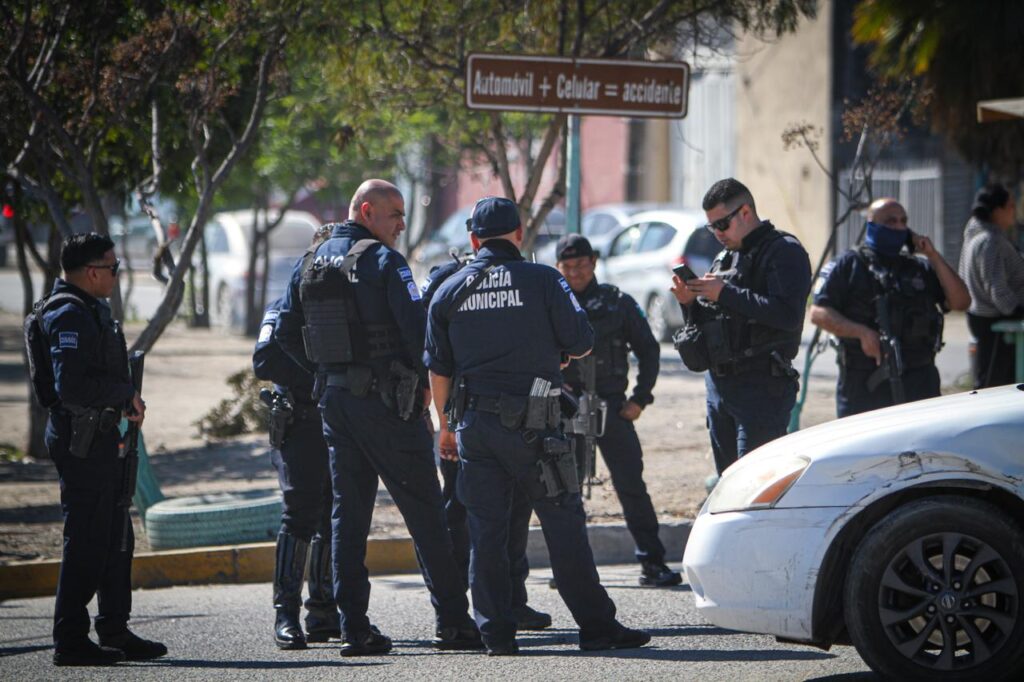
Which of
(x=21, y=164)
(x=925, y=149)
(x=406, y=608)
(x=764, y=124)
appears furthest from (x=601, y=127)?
(x=406, y=608)

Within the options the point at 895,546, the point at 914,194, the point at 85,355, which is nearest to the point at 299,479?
the point at 85,355

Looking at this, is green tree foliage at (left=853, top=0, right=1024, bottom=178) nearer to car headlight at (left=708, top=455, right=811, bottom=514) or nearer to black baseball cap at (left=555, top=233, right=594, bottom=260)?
black baseball cap at (left=555, top=233, right=594, bottom=260)

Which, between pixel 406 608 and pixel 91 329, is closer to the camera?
pixel 91 329

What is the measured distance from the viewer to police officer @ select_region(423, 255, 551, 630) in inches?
255

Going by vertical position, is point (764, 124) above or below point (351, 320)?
above

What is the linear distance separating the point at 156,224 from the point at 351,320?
3418mm

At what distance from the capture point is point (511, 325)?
5723 millimetres

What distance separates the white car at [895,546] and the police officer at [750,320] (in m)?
1.36

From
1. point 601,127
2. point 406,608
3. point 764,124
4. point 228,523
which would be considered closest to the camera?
point 406,608

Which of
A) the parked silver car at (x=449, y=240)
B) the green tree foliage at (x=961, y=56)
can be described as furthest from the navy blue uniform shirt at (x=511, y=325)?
the parked silver car at (x=449, y=240)

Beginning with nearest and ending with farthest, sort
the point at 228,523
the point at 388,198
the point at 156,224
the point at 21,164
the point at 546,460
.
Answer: the point at 546,460 → the point at 388,198 → the point at 228,523 → the point at 156,224 → the point at 21,164

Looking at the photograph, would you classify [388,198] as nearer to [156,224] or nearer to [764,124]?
[156,224]

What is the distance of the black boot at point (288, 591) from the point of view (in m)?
6.20

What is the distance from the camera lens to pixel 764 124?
86.3 feet
